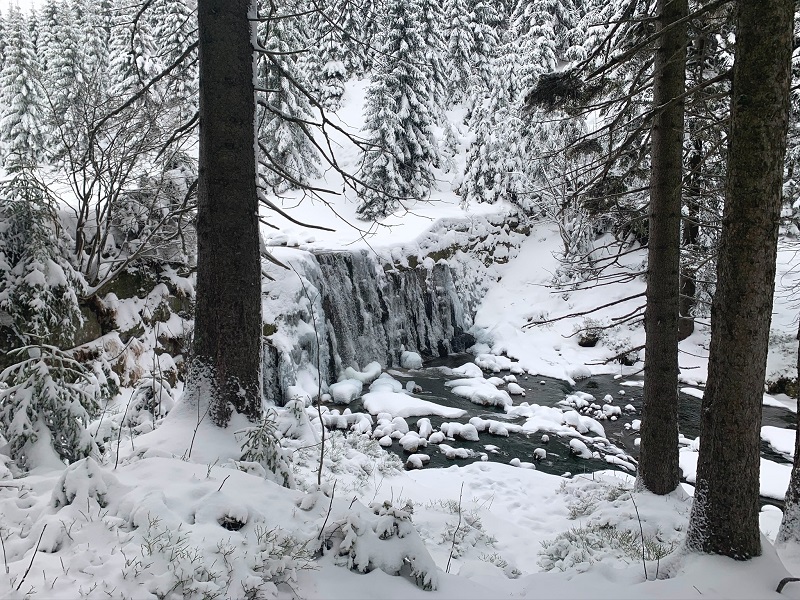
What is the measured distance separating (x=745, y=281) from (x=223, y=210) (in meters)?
3.34

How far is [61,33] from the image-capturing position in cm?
2516

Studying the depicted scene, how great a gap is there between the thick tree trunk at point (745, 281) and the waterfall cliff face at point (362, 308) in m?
6.09

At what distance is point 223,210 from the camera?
3.58 metres

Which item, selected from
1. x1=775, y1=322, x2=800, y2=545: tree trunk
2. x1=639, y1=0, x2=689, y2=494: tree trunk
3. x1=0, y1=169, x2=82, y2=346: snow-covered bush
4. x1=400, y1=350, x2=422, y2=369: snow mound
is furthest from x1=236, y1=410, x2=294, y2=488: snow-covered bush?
x1=400, y1=350, x2=422, y2=369: snow mound

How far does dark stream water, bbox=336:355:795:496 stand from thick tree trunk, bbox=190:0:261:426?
5435 mm

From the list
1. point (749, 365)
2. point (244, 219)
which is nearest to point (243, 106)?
point (244, 219)

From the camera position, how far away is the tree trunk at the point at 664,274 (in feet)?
16.7

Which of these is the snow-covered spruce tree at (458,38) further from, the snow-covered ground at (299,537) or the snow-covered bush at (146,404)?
the snow-covered bush at (146,404)

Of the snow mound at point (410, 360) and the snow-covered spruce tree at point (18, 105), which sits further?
the snow-covered spruce tree at point (18, 105)

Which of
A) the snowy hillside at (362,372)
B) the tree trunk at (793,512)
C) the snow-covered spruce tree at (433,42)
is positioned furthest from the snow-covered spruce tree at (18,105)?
the tree trunk at (793,512)

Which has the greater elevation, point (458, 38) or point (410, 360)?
point (458, 38)

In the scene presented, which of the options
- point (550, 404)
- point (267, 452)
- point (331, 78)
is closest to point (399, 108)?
point (331, 78)

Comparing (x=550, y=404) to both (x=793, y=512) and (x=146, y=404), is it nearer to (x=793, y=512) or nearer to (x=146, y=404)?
(x=793, y=512)

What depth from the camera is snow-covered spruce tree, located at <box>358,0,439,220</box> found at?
2066 centimetres
